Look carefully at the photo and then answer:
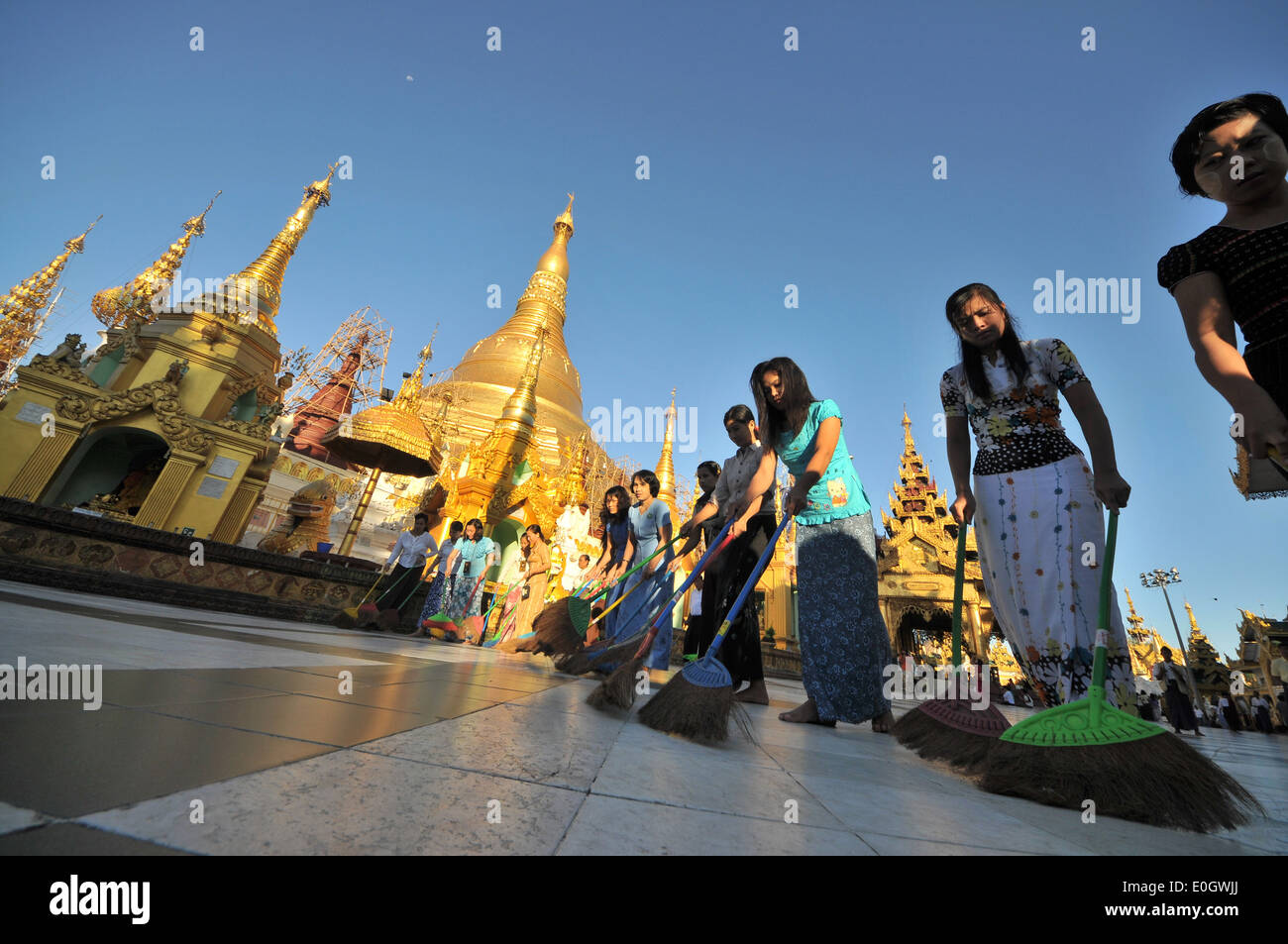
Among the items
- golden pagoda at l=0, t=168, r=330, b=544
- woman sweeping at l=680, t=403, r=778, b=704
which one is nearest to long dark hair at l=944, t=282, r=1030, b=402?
woman sweeping at l=680, t=403, r=778, b=704

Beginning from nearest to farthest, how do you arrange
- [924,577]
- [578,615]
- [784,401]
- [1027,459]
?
1. [1027,459]
2. [784,401]
3. [578,615]
4. [924,577]

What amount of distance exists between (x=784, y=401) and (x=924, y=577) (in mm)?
20730

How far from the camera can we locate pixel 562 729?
1.72m

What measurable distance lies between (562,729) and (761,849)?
105 cm

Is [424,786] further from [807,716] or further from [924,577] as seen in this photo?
[924,577]

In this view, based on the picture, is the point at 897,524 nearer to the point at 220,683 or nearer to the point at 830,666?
the point at 830,666

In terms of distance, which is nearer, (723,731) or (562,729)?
(562,729)

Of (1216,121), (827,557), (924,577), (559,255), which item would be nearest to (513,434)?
(827,557)

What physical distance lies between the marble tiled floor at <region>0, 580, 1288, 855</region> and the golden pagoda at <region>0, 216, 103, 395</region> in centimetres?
4031

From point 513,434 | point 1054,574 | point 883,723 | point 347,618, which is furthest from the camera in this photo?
point 513,434

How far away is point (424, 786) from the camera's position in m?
0.91

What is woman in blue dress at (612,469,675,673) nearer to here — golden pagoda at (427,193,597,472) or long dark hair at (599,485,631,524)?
long dark hair at (599,485,631,524)

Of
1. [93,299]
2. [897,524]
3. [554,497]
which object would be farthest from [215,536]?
[93,299]
